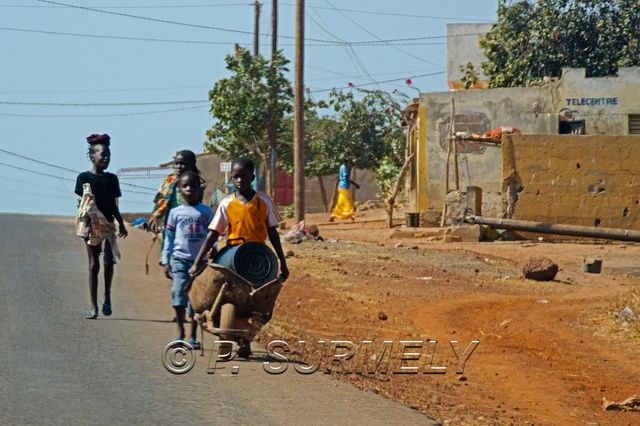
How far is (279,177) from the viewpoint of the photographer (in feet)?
174

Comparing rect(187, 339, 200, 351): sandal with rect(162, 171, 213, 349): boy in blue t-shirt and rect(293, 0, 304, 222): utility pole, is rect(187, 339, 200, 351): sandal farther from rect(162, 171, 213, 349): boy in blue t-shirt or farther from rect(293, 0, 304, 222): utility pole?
rect(293, 0, 304, 222): utility pole

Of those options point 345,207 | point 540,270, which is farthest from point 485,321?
point 345,207

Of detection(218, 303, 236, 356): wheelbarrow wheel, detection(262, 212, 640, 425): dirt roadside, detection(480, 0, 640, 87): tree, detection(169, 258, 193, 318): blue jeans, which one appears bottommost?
detection(262, 212, 640, 425): dirt roadside

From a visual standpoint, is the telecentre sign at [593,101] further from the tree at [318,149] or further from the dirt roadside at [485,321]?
the tree at [318,149]

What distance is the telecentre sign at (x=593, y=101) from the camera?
2984 cm

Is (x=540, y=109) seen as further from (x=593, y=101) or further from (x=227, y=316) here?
(x=227, y=316)

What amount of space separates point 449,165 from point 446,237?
4.73m

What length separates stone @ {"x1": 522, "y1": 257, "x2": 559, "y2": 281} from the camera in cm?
1824

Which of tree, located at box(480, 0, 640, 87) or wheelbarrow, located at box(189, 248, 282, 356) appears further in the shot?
tree, located at box(480, 0, 640, 87)

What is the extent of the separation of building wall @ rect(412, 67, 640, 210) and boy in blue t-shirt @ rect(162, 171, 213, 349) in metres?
20.0

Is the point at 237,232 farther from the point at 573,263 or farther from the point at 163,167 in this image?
the point at 163,167

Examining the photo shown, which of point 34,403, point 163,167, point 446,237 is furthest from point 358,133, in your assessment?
point 34,403

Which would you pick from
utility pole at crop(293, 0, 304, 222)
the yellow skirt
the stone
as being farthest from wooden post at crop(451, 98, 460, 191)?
the stone

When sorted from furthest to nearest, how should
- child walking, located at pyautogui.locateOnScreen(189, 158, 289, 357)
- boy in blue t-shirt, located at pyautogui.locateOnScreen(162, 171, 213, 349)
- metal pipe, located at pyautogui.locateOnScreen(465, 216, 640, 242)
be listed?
metal pipe, located at pyautogui.locateOnScreen(465, 216, 640, 242)
boy in blue t-shirt, located at pyautogui.locateOnScreen(162, 171, 213, 349)
child walking, located at pyautogui.locateOnScreen(189, 158, 289, 357)
